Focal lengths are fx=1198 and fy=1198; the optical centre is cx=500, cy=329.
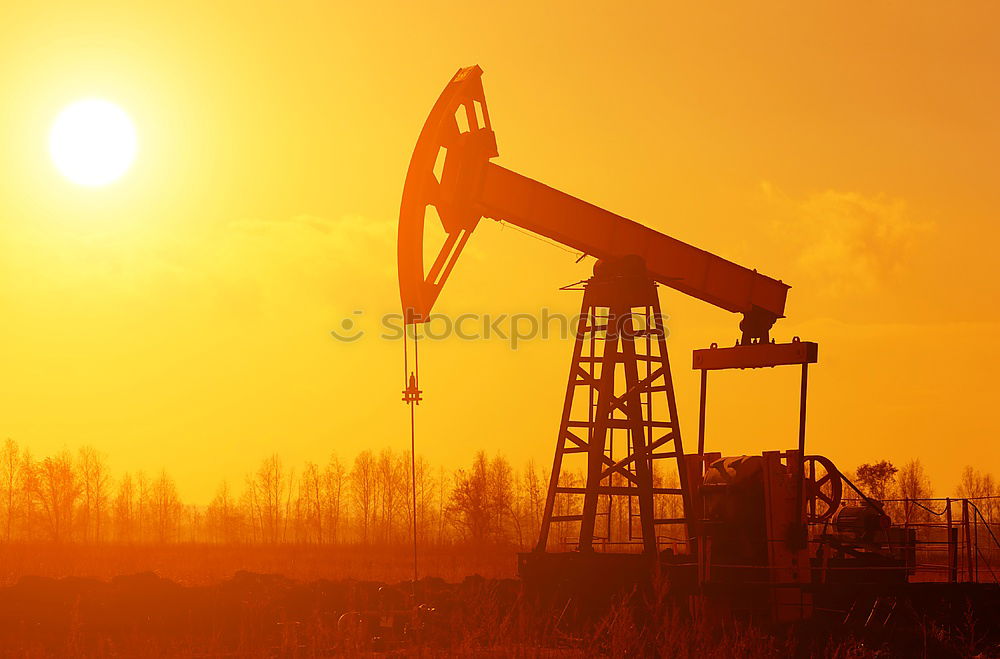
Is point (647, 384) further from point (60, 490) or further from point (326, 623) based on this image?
point (60, 490)

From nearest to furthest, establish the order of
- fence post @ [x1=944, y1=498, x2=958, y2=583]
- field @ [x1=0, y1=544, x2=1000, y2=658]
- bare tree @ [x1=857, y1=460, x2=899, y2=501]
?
field @ [x1=0, y1=544, x2=1000, y2=658] → fence post @ [x1=944, y1=498, x2=958, y2=583] → bare tree @ [x1=857, y1=460, x2=899, y2=501]

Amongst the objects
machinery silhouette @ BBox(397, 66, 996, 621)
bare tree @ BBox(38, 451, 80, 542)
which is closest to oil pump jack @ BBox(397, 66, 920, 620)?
machinery silhouette @ BBox(397, 66, 996, 621)

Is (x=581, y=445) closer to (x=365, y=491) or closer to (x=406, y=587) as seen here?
(x=406, y=587)

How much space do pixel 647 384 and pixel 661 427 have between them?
626mm

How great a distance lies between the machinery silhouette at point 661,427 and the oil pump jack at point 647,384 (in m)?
0.02

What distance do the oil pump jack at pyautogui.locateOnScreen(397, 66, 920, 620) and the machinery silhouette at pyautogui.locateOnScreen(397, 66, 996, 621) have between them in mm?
19

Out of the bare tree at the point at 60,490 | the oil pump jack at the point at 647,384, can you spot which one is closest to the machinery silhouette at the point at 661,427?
the oil pump jack at the point at 647,384

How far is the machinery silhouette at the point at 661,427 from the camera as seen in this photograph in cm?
1461

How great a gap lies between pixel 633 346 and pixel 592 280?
111 cm

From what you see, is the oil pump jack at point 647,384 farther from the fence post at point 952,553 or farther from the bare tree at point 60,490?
the bare tree at point 60,490

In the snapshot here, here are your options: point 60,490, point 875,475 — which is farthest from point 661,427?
point 60,490

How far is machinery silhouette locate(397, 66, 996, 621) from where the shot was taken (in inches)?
575

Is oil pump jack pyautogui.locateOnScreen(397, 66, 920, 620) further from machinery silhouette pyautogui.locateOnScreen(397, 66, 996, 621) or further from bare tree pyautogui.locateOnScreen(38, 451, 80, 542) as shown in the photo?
bare tree pyautogui.locateOnScreen(38, 451, 80, 542)

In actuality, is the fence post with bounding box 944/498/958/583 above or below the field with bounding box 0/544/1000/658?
above
